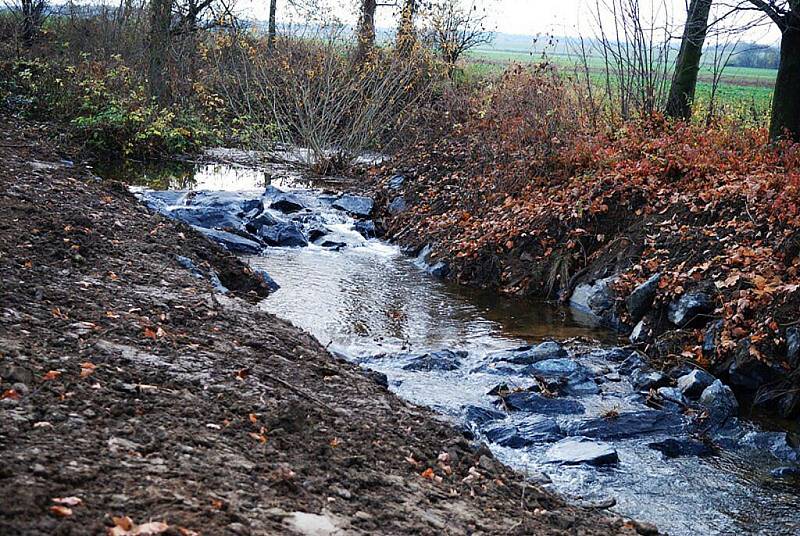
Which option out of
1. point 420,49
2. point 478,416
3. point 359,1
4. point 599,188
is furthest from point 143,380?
point 359,1

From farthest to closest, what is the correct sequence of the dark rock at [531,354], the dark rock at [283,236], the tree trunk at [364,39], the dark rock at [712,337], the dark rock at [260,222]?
the tree trunk at [364,39] < the dark rock at [260,222] < the dark rock at [283,236] < the dark rock at [712,337] < the dark rock at [531,354]

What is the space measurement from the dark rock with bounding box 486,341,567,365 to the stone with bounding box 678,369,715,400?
1198 millimetres

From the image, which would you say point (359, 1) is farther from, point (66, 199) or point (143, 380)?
point (143, 380)

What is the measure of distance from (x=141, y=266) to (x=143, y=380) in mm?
3505

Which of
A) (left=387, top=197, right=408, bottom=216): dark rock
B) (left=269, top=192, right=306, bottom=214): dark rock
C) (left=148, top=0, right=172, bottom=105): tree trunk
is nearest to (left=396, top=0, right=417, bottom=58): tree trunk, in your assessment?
(left=387, top=197, right=408, bottom=216): dark rock

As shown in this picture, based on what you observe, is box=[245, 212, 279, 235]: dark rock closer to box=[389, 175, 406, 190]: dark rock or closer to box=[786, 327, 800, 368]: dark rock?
box=[389, 175, 406, 190]: dark rock

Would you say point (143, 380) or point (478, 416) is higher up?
point (143, 380)

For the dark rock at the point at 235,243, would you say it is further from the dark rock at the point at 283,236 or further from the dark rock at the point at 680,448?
the dark rock at the point at 680,448

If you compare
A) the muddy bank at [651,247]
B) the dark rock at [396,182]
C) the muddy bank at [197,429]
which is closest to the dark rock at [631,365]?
the muddy bank at [651,247]

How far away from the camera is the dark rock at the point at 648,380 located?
25.8 feet

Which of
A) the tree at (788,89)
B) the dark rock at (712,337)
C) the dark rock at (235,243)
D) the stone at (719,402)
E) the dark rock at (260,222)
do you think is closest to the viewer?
the stone at (719,402)

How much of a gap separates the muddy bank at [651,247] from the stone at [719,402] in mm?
296

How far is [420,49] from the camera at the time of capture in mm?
19062

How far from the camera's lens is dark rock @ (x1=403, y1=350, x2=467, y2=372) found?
8000 millimetres
